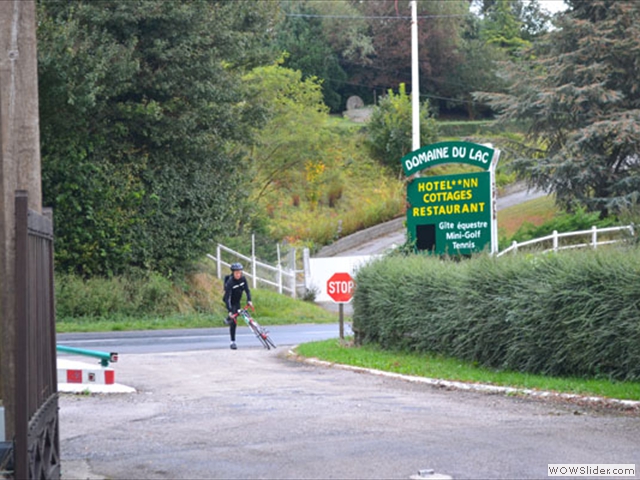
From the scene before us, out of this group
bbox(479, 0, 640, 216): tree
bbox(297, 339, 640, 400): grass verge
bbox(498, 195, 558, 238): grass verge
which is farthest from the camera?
bbox(498, 195, 558, 238): grass verge

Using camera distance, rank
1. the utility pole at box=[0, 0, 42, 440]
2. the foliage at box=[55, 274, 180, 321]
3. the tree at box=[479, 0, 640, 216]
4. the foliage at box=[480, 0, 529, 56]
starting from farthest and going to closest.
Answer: the foliage at box=[480, 0, 529, 56] → the tree at box=[479, 0, 640, 216] → the foliage at box=[55, 274, 180, 321] → the utility pole at box=[0, 0, 42, 440]

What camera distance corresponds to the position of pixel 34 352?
22.1ft

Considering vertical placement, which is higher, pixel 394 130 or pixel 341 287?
pixel 394 130

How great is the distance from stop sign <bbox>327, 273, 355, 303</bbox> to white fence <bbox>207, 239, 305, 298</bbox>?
15.6m

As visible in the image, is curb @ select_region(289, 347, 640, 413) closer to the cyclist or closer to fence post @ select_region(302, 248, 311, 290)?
the cyclist

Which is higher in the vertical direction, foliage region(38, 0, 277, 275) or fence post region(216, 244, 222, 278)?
foliage region(38, 0, 277, 275)

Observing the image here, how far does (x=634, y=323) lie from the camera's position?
1276 centimetres

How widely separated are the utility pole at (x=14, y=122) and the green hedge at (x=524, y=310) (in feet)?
26.8

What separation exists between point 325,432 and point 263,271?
1131 inches

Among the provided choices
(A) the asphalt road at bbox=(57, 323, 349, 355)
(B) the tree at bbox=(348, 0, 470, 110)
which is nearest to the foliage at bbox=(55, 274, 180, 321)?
(A) the asphalt road at bbox=(57, 323, 349, 355)

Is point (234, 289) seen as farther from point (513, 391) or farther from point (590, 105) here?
point (590, 105)

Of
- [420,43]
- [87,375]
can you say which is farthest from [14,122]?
[420,43]

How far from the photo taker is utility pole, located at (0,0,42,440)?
746 centimetres

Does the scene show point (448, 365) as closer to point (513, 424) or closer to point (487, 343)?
point (487, 343)
